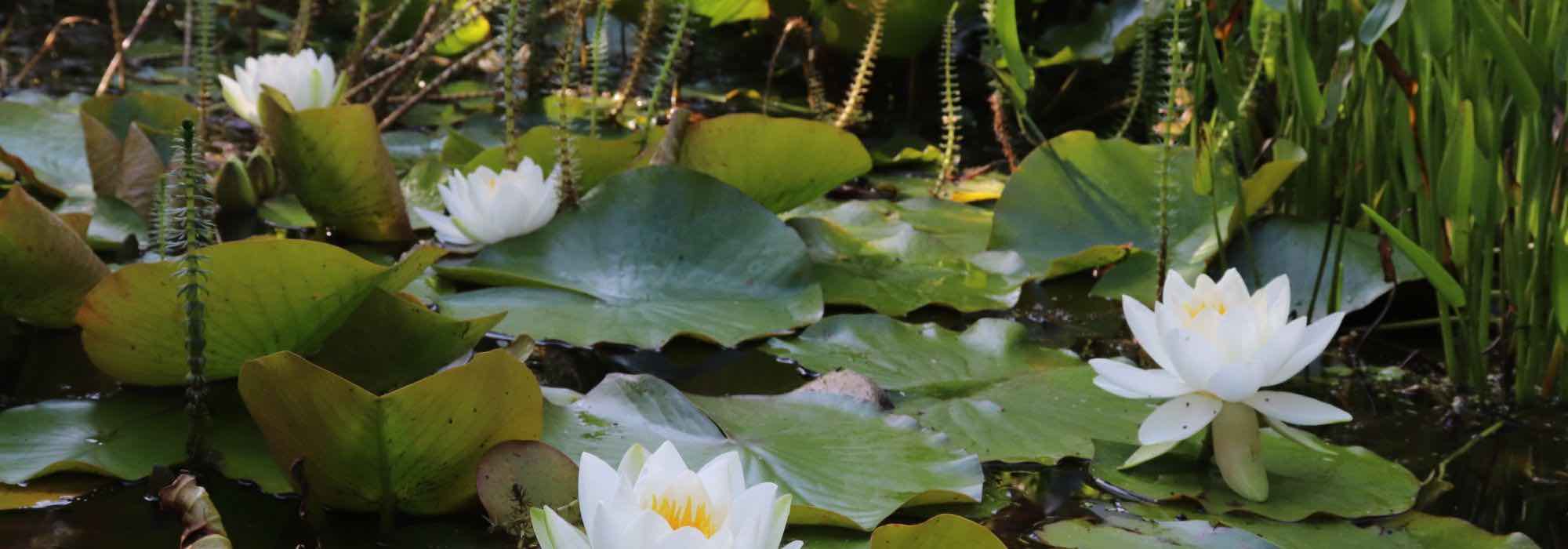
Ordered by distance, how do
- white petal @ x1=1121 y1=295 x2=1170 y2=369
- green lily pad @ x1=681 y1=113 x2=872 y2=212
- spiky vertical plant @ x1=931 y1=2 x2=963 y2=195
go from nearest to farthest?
white petal @ x1=1121 y1=295 x2=1170 y2=369
green lily pad @ x1=681 y1=113 x2=872 y2=212
spiky vertical plant @ x1=931 y1=2 x2=963 y2=195

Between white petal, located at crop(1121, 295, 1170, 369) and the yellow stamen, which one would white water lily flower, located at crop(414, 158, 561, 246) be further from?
the yellow stamen

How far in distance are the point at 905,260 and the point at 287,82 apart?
3.40ft

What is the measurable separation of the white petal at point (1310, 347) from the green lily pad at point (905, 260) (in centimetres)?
60

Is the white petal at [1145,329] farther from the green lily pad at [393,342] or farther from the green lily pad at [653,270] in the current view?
the green lily pad at [393,342]

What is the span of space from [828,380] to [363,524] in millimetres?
486

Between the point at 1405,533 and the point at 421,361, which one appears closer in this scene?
the point at 1405,533

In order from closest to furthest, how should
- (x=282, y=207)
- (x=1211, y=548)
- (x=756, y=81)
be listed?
(x=1211, y=548) < (x=282, y=207) < (x=756, y=81)

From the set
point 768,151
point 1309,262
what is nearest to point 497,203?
point 768,151

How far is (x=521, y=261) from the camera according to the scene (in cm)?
162

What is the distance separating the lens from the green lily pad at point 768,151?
1.81 metres

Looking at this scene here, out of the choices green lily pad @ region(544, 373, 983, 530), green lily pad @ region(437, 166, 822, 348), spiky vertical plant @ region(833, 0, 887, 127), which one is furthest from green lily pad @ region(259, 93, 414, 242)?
spiky vertical plant @ region(833, 0, 887, 127)

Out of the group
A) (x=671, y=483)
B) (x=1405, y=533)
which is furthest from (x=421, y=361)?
(x=1405, y=533)

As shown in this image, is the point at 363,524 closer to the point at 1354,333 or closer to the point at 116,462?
the point at 116,462

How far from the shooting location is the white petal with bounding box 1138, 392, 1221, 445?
1.08 metres
